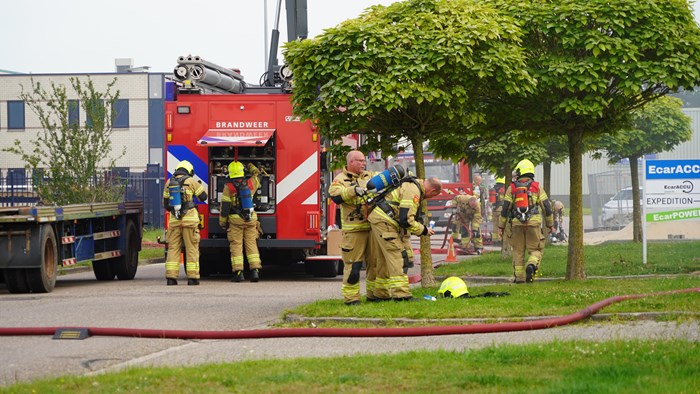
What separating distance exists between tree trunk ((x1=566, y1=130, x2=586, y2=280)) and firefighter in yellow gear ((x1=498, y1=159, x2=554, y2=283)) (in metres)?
0.68

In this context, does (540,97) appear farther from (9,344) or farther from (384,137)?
(9,344)

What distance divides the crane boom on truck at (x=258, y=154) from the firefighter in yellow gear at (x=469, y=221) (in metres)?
11.3

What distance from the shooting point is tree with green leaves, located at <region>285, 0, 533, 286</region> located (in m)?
14.0

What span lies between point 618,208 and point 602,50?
28652 mm

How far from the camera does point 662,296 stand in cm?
1248

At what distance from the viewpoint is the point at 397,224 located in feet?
41.4

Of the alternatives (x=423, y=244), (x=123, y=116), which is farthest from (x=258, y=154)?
(x=123, y=116)

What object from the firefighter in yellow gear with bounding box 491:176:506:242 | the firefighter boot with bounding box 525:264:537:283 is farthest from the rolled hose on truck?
the firefighter in yellow gear with bounding box 491:176:506:242

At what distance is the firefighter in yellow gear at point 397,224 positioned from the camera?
12.6 meters

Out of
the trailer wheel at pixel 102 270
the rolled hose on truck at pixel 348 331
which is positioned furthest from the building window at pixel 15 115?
the rolled hose on truck at pixel 348 331

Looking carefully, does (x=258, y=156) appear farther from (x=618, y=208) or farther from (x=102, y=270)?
(x=618, y=208)

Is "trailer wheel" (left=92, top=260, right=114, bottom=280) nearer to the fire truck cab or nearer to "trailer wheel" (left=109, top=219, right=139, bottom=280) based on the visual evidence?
"trailer wheel" (left=109, top=219, right=139, bottom=280)

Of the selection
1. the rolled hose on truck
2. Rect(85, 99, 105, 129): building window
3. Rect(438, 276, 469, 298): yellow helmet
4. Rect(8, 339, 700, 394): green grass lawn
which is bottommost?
Rect(8, 339, 700, 394): green grass lawn

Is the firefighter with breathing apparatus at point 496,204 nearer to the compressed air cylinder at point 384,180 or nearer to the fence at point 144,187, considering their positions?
the fence at point 144,187
